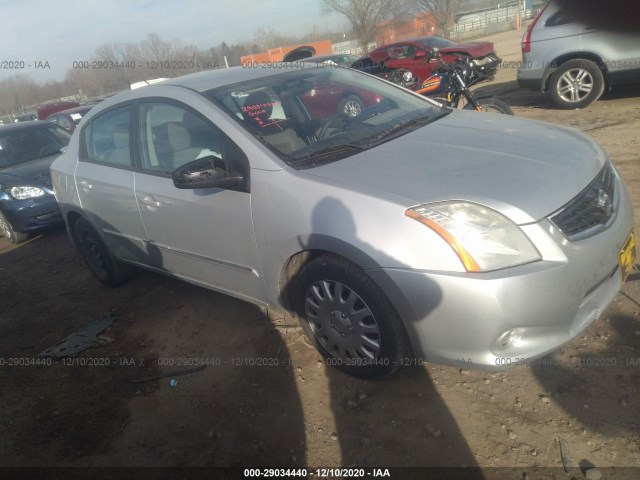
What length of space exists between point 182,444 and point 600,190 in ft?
8.08

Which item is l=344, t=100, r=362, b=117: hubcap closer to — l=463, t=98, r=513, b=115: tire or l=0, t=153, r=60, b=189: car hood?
l=463, t=98, r=513, b=115: tire

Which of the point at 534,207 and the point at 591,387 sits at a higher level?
the point at 534,207

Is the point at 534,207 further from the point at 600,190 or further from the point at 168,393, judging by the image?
the point at 168,393

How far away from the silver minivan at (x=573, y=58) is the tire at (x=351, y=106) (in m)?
5.16

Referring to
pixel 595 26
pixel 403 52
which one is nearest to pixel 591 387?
pixel 595 26

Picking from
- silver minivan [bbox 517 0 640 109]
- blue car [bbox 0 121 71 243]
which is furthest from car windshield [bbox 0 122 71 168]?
silver minivan [bbox 517 0 640 109]

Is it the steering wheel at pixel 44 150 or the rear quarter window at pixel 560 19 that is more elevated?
the rear quarter window at pixel 560 19

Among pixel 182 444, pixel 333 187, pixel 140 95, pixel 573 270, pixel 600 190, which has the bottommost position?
pixel 182 444

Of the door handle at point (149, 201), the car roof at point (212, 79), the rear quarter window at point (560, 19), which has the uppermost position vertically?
the rear quarter window at point (560, 19)

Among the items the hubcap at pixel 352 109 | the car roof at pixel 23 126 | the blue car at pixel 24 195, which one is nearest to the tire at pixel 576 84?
the hubcap at pixel 352 109

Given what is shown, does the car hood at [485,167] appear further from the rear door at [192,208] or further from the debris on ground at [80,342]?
the debris on ground at [80,342]

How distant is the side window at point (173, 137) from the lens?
112 inches

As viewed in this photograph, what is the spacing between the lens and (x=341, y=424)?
7.59 feet

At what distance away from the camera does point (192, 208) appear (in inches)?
113
